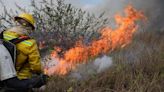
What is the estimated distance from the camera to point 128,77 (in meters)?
7.96

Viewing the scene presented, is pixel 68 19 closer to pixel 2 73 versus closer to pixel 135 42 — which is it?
pixel 135 42

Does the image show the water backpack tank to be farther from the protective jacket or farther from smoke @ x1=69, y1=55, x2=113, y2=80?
smoke @ x1=69, y1=55, x2=113, y2=80

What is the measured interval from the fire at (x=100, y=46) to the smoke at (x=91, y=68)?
0.19m

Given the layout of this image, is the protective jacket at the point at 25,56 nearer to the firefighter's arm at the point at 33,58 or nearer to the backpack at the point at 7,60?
the firefighter's arm at the point at 33,58

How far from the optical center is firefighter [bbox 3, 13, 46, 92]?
21.2 ft

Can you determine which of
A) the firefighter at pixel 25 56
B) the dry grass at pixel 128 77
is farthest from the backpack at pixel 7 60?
the dry grass at pixel 128 77

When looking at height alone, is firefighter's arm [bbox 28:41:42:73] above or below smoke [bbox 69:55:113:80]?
below

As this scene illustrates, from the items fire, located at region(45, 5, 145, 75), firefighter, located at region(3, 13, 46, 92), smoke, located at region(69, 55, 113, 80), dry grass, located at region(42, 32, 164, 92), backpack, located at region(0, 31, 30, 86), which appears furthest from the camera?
fire, located at region(45, 5, 145, 75)

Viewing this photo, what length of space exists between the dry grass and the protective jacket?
1.30 m

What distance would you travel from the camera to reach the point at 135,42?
10703mm

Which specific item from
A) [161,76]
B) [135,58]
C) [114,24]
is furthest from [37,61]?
[114,24]

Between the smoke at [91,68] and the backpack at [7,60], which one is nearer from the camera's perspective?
the backpack at [7,60]

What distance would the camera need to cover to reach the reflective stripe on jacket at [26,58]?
6457mm

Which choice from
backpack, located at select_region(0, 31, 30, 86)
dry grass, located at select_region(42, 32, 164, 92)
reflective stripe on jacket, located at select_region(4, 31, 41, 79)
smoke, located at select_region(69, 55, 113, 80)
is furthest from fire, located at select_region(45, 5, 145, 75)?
backpack, located at select_region(0, 31, 30, 86)
